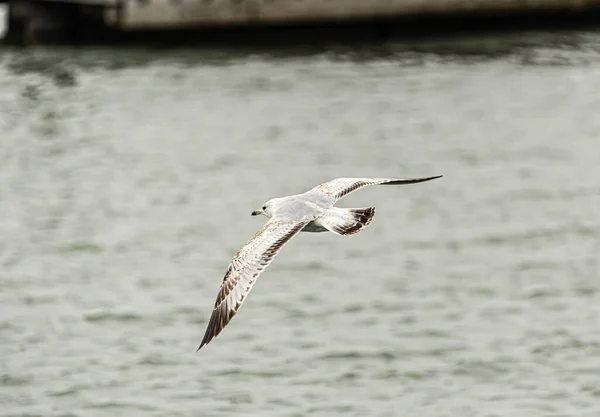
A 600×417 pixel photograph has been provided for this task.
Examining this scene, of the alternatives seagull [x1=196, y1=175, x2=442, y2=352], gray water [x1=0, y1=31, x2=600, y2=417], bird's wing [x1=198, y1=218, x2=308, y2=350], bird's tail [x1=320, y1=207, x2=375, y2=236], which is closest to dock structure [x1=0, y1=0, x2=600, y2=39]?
gray water [x1=0, y1=31, x2=600, y2=417]

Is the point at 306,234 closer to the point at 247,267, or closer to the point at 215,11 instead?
the point at 215,11

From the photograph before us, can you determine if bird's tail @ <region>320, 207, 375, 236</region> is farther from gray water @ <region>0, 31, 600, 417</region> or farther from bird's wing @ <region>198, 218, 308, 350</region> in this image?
gray water @ <region>0, 31, 600, 417</region>

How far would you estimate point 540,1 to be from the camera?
109 feet

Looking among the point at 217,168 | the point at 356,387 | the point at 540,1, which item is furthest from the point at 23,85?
the point at 356,387

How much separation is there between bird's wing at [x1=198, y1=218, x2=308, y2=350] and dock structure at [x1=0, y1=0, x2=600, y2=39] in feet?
79.5

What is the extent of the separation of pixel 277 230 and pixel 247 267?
53 cm

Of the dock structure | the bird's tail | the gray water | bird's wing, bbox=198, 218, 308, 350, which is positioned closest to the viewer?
bird's wing, bbox=198, 218, 308, 350

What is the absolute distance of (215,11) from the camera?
113 ft

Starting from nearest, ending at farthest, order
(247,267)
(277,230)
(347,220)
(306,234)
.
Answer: (247,267), (277,230), (347,220), (306,234)

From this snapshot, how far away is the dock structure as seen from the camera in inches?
1315


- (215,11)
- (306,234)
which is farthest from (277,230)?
(215,11)

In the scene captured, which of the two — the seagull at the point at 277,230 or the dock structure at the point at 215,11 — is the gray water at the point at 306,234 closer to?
the dock structure at the point at 215,11

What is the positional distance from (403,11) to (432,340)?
1627cm

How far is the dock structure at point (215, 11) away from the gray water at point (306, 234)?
2.90 feet
